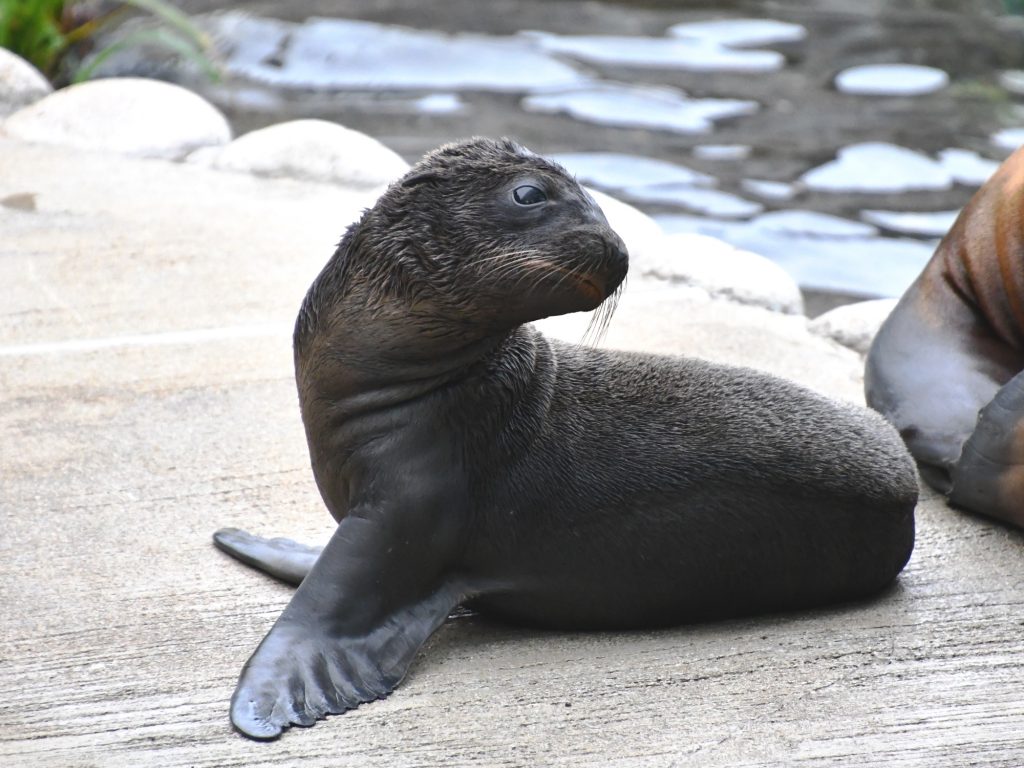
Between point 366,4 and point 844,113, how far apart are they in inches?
191

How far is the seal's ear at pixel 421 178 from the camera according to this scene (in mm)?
3242

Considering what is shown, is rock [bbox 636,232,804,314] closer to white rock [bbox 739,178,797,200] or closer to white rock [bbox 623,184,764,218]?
white rock [bbox 623,184,764,218]

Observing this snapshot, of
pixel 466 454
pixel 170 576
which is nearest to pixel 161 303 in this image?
pixel 170 576

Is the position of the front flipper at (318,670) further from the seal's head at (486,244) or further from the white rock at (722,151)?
the white rock at (722,151)

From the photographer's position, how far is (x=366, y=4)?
13.7 meters

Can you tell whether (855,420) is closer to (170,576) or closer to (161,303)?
(170,576)

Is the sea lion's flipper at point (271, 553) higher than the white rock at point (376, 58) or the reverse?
higher

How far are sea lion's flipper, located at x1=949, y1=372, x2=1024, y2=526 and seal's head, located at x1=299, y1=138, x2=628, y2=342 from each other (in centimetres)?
151

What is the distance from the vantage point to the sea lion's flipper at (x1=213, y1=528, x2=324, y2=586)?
147 inches

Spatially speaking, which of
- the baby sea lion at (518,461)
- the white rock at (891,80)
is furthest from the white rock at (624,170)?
the baby sea lion at (518,461)

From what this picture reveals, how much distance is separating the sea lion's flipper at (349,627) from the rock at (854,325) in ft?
9.89

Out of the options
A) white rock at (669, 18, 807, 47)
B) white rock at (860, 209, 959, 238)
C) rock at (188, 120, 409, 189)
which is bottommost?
white rock at (669, 18, 807, 47)

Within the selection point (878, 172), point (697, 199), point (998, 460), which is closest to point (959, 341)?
point (998, 460)

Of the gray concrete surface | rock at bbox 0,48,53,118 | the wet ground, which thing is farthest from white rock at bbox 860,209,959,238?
rock at bbox 0,48,53,118
